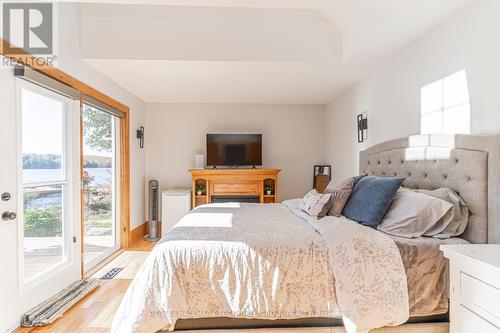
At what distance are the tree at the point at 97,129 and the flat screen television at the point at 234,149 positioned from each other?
1686 millimetres

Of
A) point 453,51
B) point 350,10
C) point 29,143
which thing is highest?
point 350,10

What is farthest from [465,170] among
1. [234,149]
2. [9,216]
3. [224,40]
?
[234,149]

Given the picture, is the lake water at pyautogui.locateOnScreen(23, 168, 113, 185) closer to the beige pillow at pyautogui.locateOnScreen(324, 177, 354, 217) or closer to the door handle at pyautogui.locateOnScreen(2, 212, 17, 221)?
the door handle at pyautogui.locateOnScreen(2, 212, 17, 221)

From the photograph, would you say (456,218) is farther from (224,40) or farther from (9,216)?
(9,216)

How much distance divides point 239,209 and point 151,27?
2.09 metres

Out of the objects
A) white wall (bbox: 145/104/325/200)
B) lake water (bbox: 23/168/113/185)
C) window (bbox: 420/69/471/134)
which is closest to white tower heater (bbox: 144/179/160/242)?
white wall (bbox: 145/104/325/200)

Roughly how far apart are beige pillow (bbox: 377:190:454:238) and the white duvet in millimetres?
230

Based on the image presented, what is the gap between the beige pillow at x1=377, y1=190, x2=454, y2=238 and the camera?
6.33 feet

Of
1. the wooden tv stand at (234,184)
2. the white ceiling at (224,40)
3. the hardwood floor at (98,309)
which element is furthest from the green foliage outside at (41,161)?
the wooden tv stand at (234,184)

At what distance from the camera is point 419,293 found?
5.73 feet

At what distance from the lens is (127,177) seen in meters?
4.38

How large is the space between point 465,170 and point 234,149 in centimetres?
372

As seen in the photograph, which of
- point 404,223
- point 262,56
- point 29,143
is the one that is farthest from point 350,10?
point 29,143

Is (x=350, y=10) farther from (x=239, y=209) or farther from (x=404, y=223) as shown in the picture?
(x=239, y=209)
